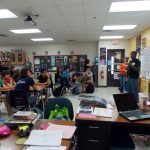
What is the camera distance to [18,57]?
10.5 meters

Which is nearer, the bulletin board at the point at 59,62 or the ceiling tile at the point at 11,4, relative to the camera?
the ceiling tile at the point at 11,4

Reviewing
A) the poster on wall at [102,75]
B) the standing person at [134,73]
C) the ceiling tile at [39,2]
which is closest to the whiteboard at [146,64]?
the standing person at [134,73]

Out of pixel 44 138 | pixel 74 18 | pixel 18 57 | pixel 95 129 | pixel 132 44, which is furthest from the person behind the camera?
pixel 18 57

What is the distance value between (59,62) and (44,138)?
30.0 ft

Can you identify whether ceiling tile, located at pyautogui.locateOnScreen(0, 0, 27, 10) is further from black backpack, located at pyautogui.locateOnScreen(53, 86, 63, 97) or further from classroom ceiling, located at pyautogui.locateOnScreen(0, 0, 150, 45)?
black backpack, located at pyautogui.locateOnScreen(53, 86, 63, 97)

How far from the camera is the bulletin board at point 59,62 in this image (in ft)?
34.3

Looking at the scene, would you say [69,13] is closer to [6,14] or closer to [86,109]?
[6,14]

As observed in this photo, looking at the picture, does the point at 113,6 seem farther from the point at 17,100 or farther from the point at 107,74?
the point at 107,74

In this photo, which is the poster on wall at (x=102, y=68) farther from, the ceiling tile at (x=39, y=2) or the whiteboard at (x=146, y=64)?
the ceiling tile at (x=39, y=2)

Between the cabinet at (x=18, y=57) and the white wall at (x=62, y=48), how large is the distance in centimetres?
29

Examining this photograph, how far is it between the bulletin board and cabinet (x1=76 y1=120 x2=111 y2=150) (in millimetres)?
8449

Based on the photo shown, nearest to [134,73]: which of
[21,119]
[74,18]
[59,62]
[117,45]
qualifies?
[74,18]

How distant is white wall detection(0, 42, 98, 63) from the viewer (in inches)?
408

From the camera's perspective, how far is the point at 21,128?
5.42 feet
